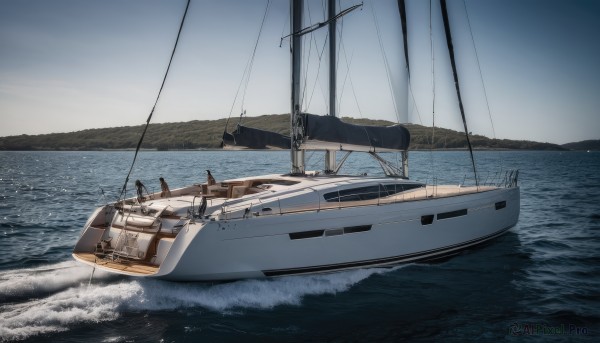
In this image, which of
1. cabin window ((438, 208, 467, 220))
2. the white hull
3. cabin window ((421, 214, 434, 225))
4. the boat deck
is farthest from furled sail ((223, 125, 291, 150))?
the boat deck

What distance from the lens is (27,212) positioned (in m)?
19.1

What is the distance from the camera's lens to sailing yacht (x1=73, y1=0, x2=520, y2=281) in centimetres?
846

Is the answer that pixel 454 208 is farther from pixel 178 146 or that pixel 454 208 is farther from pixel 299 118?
pixel 178 146

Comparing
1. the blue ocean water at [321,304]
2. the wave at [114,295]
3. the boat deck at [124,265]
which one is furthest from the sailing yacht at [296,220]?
the blue ocean water at [321,304]

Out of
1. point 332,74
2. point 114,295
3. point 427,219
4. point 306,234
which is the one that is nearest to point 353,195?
point 427,219

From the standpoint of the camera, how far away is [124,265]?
28.7 feet

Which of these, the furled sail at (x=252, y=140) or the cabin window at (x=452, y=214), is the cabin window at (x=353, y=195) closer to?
the cabin window at (x=452, y=214)

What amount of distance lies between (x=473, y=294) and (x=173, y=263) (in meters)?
6.16

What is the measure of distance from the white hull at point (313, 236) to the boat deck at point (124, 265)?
0.04 m

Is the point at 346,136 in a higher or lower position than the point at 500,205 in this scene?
higher

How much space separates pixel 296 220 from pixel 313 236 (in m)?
0.55

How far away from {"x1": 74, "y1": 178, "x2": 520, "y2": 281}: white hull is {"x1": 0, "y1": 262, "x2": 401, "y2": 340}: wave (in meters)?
0.31

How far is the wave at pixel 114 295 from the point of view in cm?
748

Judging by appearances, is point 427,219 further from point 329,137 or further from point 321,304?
point 321,304
